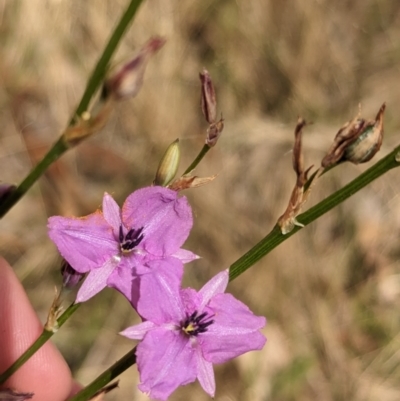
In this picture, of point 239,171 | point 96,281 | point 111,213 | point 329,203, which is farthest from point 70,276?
point 239,171

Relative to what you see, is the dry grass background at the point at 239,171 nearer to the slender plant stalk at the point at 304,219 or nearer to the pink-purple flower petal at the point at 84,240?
the pink-purple flower petal at the point at 84,240

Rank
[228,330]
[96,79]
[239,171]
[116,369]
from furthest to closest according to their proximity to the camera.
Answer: [239,171], [228,330], [116,369], [96,79]

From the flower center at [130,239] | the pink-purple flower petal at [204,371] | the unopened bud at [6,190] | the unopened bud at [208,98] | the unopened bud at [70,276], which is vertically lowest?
the pink-purple flower petal at [204,371]

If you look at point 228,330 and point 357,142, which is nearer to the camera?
point 357,142

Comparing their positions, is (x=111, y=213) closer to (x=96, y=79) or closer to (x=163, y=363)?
(x=163, y=363)

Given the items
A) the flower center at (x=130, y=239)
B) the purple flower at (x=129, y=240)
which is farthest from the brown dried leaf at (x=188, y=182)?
the flower center at (x=130, y=239)

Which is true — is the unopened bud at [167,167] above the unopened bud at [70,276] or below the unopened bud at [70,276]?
above

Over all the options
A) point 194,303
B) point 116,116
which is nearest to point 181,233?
point 194,303

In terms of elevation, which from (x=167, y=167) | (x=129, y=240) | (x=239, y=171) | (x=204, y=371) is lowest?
(x=204, y=371)
